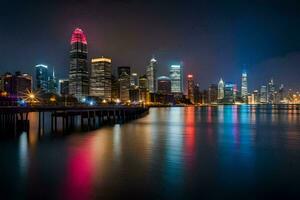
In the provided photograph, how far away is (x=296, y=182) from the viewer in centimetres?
2069

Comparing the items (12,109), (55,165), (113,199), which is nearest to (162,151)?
(55,165)

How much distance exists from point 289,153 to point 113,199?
23068mm

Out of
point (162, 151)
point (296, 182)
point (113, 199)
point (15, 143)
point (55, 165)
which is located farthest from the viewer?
point (15, 143)

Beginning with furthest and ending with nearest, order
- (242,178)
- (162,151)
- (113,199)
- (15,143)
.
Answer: (15,143) < (162,151) < (242,178) < (113,199)

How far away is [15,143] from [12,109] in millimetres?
9494

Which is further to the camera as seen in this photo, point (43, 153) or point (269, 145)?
point (269, 145)

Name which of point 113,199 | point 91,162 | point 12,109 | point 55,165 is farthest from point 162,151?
point 12,109

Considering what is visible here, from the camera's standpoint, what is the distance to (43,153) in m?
31.6

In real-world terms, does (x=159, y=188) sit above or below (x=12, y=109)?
below

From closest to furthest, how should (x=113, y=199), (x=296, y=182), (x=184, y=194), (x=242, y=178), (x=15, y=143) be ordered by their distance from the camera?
1. (x=113, y=199)
2. (x=184, y=194)
3. (x=296, y=182)
4. (x=242, y=178)
5. (x=15, y=143)

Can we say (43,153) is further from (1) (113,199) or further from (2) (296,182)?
(2) (296,182)

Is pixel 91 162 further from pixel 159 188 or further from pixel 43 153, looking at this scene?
pixel 159 188

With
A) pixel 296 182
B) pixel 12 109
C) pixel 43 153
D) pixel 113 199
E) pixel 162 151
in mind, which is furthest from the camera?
pixel 12 109

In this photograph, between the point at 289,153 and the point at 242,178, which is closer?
the point at 242,178
